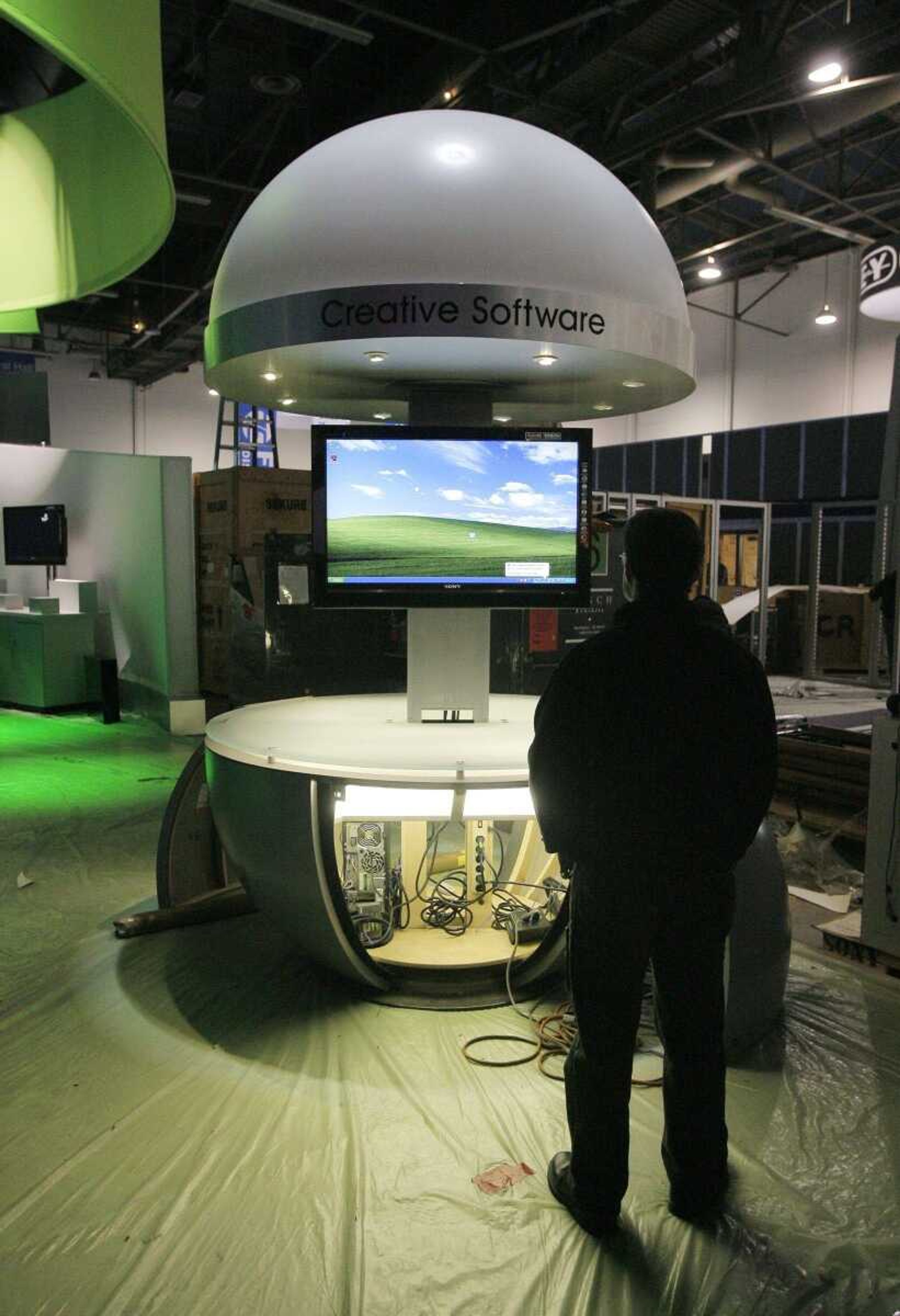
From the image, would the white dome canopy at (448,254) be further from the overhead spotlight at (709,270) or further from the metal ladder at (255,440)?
the overhead spotlight at (709,270)

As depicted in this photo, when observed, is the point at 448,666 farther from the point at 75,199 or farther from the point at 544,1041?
the point at 75,199

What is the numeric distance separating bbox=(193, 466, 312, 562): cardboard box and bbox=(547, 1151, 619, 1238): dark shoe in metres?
5.67

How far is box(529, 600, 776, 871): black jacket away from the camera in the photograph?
1669 millimetres

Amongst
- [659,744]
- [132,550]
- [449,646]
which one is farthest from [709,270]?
[659,744]

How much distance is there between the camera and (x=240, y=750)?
248 cm

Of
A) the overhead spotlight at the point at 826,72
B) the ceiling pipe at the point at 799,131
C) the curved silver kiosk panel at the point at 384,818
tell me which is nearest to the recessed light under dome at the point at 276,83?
the ceiling pipe at the point at 799,131

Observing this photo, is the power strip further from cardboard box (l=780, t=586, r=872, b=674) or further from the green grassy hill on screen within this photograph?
cardboard box (l=780, t=586, r=872, b=674)

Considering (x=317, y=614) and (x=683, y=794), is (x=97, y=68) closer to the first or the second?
(x=683, y=794)

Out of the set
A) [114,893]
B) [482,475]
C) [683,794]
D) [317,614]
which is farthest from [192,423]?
[683,794]

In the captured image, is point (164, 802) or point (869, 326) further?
point (869, 326)

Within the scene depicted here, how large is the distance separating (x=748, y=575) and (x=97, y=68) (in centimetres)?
1278

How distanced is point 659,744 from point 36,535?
803 cm

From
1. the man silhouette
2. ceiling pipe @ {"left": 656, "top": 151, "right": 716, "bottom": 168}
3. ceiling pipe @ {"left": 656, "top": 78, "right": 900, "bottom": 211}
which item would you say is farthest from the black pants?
ceiling pipe @ {"left": 656, "top": 151, "right": 716, "bottom": 168}

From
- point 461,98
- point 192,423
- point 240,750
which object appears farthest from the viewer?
point 192,423
